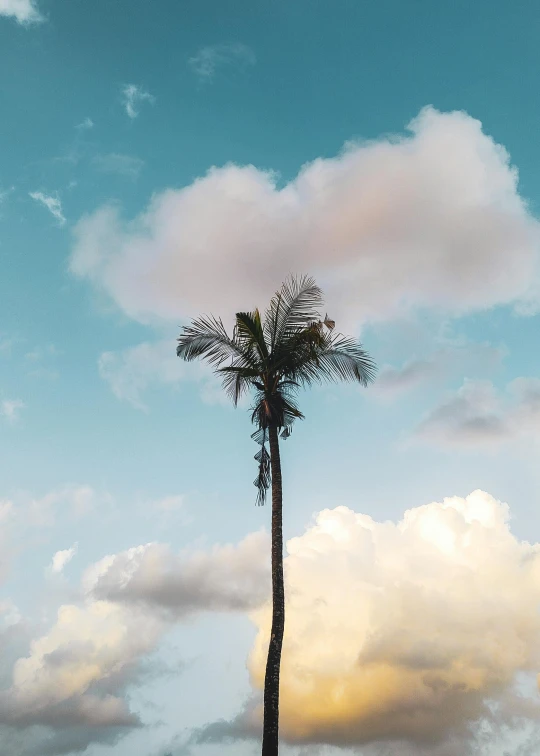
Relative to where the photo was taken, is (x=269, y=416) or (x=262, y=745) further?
(x=269, y=416)

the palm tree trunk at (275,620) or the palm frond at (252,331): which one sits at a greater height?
the palm frond at (252,331)

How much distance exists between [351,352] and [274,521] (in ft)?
22.3

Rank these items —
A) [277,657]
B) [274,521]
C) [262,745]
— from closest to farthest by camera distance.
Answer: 1. [262,745]
2. [277,657]
3. [274,521]

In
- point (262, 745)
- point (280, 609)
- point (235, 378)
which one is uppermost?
point (235, 378)

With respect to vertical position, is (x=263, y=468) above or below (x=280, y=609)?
above

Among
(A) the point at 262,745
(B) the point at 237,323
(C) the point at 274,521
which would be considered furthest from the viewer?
(B) the point at 237,323

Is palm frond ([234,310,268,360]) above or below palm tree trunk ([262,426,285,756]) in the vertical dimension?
above

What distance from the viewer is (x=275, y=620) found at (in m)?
20.2

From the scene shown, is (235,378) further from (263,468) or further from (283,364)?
(263,468)

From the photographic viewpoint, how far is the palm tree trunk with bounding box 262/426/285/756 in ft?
60.6

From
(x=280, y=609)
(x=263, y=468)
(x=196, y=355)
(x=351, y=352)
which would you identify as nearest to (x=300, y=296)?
(x=351, y=352)

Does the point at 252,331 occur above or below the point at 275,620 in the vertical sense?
above

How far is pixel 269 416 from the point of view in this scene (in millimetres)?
22906

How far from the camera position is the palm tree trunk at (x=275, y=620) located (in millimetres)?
18469
